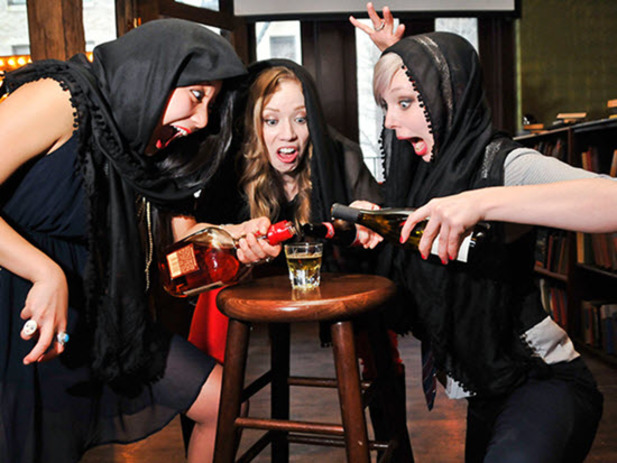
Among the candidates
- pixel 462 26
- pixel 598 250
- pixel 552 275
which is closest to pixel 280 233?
pixel 598 250

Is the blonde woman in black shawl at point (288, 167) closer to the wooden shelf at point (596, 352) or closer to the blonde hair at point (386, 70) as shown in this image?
the blonde hair at point (386, 70)

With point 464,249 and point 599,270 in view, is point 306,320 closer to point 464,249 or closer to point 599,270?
point 464,249

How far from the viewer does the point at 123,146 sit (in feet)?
4.08

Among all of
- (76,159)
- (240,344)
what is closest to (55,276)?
(76,159)

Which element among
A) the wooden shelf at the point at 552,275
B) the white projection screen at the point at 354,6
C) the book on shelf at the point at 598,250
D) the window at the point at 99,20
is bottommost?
the wooden shelf at the point at 552,275

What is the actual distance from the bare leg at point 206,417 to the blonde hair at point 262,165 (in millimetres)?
541

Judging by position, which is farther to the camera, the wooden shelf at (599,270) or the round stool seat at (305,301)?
the wooden shelf at (599,270)

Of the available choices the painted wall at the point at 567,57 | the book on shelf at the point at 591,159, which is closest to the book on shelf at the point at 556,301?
the book on shelf at the point at 591,159

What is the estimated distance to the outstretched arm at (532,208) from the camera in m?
1.05

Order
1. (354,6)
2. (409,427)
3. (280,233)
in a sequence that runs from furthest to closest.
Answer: (354,6)
(409,427)
(280,233)

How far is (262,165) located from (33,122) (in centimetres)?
73

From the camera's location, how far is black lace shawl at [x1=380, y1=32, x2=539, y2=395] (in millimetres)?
1297

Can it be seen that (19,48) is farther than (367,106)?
No

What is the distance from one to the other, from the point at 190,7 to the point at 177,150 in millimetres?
2925
